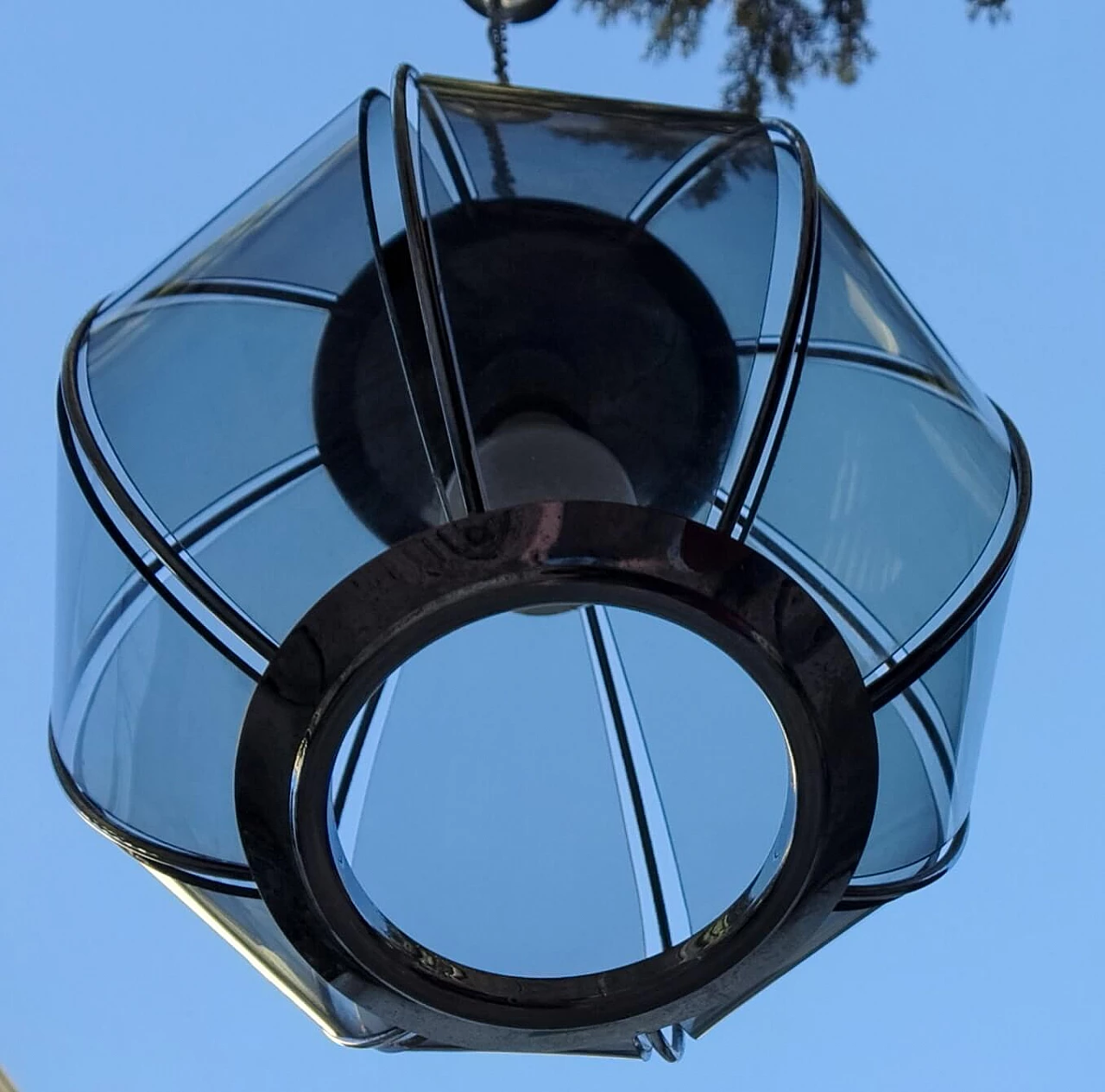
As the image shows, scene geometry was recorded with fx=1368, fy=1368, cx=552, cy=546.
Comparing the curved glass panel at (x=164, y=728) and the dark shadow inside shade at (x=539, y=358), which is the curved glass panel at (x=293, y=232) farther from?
the curved glass panel at (x=164, y=728)

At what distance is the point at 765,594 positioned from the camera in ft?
4.99

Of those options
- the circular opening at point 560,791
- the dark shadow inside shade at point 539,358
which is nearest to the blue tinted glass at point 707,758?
the circular opening at point 560,791

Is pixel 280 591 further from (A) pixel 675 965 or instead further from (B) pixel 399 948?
(A) pixel 675 965

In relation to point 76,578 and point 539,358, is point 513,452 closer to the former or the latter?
point 539,358

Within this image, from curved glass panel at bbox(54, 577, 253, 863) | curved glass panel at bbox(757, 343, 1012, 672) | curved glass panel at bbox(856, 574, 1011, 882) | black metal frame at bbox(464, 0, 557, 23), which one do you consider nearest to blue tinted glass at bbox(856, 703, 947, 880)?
curved glass panel at bbox(856, 574, 1011, 882)

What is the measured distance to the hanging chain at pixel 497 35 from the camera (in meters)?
2.64

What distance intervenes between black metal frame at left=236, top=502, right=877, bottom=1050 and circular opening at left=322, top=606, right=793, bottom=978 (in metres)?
0.11

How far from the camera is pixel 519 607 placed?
5.01 ft

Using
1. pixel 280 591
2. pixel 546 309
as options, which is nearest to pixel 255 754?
pixel 280 591

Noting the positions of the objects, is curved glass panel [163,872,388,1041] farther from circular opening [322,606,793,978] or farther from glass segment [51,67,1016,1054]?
circular opening [322,606,793,978]

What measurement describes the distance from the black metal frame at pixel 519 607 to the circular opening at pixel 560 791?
4.4 inches

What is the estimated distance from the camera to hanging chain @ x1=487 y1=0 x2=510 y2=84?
2641mm

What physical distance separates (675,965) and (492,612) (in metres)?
0.53

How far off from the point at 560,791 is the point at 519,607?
673 mm
